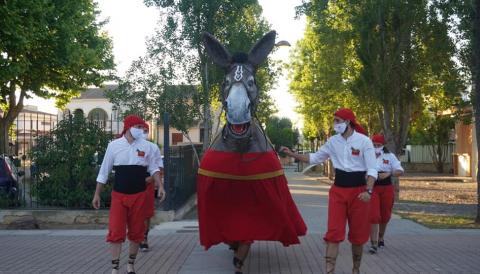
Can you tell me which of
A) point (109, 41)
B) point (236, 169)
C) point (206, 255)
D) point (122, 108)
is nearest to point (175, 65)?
point (122, 108)

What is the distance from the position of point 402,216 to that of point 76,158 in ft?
26.1

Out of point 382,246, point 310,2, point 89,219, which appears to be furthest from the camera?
point 310,2

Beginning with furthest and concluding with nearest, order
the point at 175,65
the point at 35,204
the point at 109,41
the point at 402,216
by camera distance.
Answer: the point at 109,41, the point at 175,65, the point at 402,216, the point at 35,204

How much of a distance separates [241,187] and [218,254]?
8.01ft

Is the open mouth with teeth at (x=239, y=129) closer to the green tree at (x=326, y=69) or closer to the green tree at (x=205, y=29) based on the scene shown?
the green tree at (x=205, y=29)

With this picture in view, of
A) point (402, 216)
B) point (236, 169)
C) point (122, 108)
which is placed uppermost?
point (122, 108)

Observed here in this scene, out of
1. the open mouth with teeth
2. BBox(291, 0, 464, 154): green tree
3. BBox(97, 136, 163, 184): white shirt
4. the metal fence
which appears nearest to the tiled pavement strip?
BBox(97, 136, 163, 184): white shirt

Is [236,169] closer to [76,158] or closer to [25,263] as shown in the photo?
[25,263]

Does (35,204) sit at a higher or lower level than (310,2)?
lower

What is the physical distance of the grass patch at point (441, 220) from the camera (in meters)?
12.8

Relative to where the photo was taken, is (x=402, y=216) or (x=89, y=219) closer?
(x=89, y=219)

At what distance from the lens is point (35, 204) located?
1401 centimetres

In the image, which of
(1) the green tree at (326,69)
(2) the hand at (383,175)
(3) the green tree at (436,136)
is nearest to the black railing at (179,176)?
(2) the hand at (383,175)

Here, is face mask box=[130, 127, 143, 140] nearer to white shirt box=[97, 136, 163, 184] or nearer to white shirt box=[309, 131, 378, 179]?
white shirt box=[97, 136, 163, 184]
